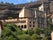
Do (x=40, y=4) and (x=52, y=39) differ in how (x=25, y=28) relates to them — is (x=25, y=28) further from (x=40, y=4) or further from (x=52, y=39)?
(x=40, y=4)

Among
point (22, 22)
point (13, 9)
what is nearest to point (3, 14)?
point (13, 9)

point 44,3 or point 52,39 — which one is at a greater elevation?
point 44,3

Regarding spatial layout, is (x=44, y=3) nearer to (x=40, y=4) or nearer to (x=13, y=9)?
(x=40, y=4)

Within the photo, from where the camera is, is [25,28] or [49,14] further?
[49,14]

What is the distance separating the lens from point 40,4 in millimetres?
50500

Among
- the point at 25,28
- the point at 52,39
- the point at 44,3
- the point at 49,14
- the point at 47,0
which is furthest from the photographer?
the point at 47,0

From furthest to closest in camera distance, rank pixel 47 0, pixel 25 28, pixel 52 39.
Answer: pixel 47 0, pixel 25 28, pixel 52 39

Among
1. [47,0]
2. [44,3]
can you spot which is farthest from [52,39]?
[47,0]

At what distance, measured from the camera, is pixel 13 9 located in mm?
49188

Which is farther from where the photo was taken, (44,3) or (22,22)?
(44,3)

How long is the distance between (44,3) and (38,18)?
10670 millimetres

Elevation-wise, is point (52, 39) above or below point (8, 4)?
below

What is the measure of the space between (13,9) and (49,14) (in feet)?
25.4

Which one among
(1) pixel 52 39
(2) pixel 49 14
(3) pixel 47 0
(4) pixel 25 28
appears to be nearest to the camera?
(1) pixel 52 39
